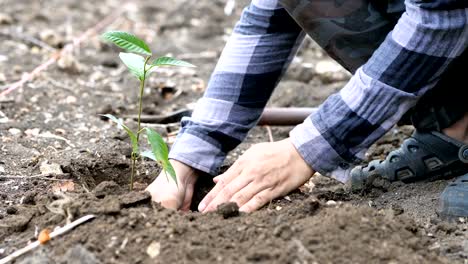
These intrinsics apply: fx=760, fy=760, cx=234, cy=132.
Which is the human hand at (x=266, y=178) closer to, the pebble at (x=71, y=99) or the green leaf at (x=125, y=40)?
the green leaf at (x=125, y=40)

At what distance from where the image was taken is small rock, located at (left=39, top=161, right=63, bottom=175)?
205cm

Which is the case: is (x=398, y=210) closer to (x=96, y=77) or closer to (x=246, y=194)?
(x=246, y=194)

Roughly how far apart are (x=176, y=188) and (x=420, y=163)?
2.23 ft

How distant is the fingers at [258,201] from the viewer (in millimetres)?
1841

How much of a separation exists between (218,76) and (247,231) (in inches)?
26.7

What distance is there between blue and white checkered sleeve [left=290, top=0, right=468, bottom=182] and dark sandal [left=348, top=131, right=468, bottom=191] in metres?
0.25

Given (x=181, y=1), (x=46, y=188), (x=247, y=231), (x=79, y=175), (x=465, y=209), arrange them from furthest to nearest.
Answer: (x=181, y=1) → (x=79, y=175) → (x=46, y=188) → (x=465, y=209) → (x=247, y=231)

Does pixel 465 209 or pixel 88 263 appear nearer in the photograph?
pixel 88 263

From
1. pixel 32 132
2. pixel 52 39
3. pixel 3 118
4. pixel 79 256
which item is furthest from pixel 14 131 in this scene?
pixel 52 39

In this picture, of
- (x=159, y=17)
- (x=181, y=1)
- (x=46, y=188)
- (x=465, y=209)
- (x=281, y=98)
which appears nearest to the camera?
(x=465, y=209)

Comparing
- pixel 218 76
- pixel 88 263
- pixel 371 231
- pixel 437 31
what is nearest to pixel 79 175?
pixel 218 76

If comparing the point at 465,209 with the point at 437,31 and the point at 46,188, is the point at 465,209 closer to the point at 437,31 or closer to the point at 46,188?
the point at 437,31

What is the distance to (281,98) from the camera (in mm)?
3086

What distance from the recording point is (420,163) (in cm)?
209
